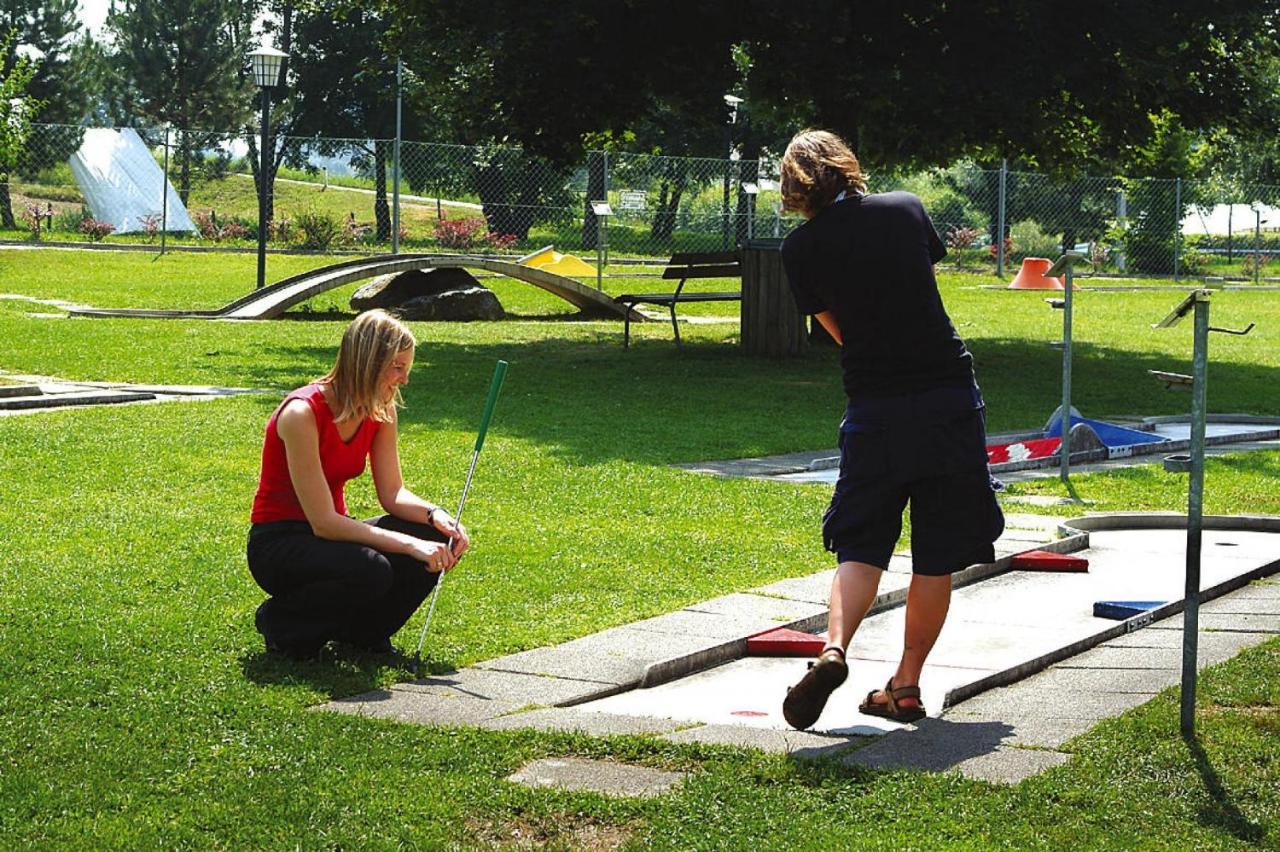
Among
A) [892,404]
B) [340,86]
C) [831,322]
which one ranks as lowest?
[892,404]

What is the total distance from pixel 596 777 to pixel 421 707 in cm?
87

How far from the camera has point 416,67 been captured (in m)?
20.5

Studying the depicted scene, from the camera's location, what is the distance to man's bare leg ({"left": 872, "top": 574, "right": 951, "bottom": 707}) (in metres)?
5.29

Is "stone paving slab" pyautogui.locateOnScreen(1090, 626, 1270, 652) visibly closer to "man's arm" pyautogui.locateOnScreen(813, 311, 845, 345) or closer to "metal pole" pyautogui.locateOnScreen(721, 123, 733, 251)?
"man's arm" pyautogui.locateOnScreen(813, 311, 845, 345)

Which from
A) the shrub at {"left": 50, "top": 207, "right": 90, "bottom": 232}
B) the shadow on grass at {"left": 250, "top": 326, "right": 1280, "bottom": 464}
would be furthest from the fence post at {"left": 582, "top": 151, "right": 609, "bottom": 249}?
the shadow on grass at {"left": 250, "top": 326, "right": 1280, "bottom": 464}

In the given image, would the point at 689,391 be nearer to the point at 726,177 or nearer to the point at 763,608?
the point at 763,608

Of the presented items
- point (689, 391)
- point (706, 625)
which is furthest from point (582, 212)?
point (706, 625)

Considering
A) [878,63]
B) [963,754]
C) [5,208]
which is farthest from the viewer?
[5,208]

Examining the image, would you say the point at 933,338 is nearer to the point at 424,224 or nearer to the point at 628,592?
the point at 628,592

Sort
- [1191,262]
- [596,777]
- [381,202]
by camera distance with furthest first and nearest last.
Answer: [381,202], [1191,262], [596,777]

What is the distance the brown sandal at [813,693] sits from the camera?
488 cm

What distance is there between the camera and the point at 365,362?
563 cm

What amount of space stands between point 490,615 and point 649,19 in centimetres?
1271

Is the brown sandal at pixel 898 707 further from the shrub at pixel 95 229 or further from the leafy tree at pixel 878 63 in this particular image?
the shrub at pixel 95 229
